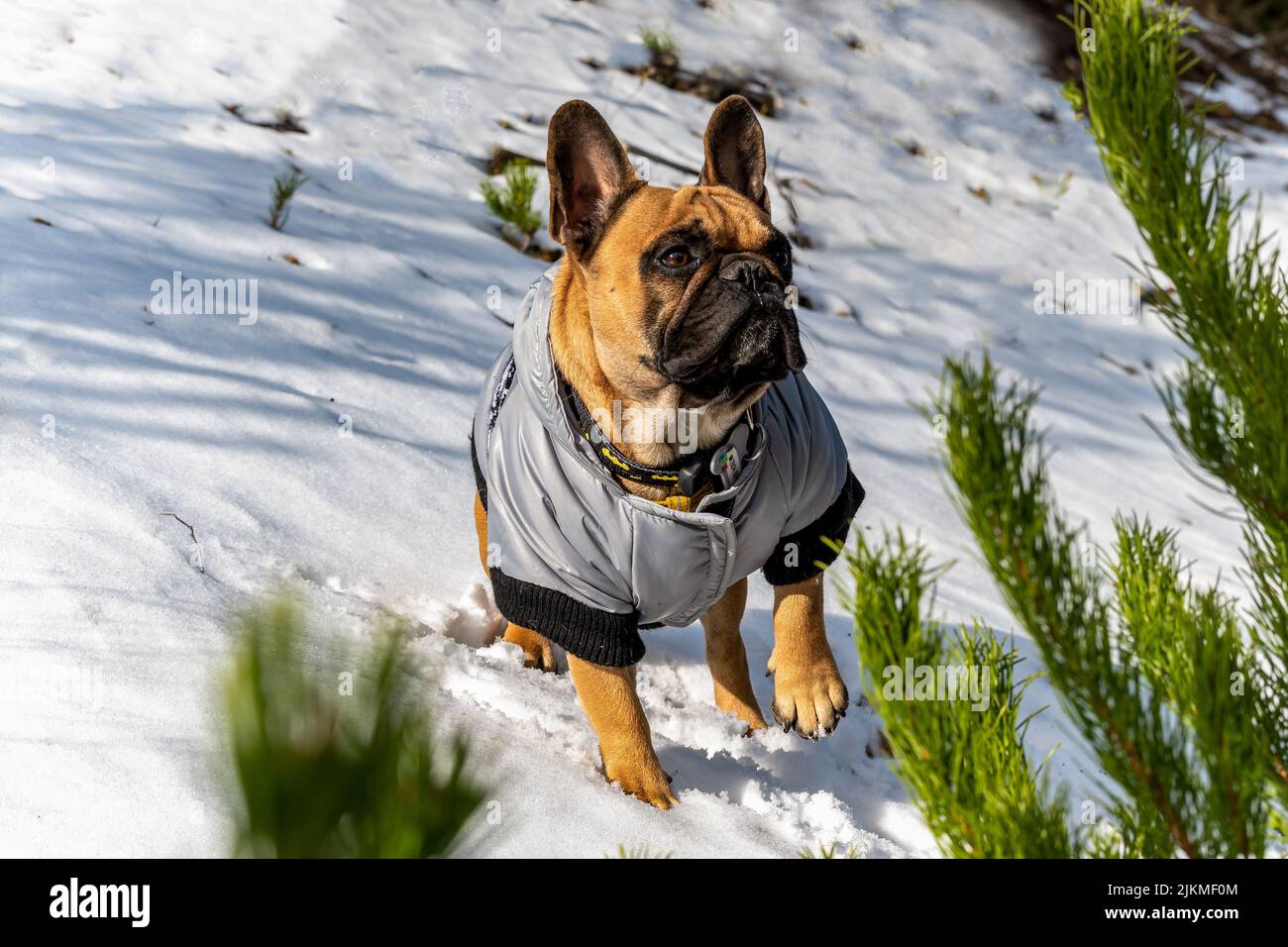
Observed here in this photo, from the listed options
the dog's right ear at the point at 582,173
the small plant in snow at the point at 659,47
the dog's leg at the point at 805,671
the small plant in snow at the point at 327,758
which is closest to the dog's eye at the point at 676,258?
the dog's right ear at the point at 582,173

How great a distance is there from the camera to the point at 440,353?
428 cm

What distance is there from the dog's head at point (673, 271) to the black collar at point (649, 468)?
12 centimetres

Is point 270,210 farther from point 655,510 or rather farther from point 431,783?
point 431,783

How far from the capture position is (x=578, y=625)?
250 centimetres

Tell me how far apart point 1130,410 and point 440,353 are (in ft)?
12.0

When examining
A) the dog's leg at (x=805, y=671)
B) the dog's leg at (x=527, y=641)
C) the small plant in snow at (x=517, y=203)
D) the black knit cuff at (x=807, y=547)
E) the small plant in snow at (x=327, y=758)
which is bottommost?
the dog's leg at (x=527, y=641)

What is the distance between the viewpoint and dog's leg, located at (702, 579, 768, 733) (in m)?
3.00

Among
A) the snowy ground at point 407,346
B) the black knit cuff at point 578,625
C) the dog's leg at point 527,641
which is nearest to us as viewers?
the snowy ground at point 407,346

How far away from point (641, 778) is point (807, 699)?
1.53ft

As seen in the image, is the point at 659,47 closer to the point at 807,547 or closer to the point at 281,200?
the point at 281,200

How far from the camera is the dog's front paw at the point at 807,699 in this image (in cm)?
261

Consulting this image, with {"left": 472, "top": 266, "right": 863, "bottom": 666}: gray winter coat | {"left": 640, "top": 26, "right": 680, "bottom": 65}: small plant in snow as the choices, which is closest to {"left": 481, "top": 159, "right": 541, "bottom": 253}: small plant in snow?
{"left": 640, "top": 26, "right": 680, "bottom": 65}: small plant in snow

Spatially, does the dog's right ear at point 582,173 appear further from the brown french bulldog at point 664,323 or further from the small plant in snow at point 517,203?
the small plant in snow at point 517,203

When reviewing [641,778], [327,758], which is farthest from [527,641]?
[327,758]
